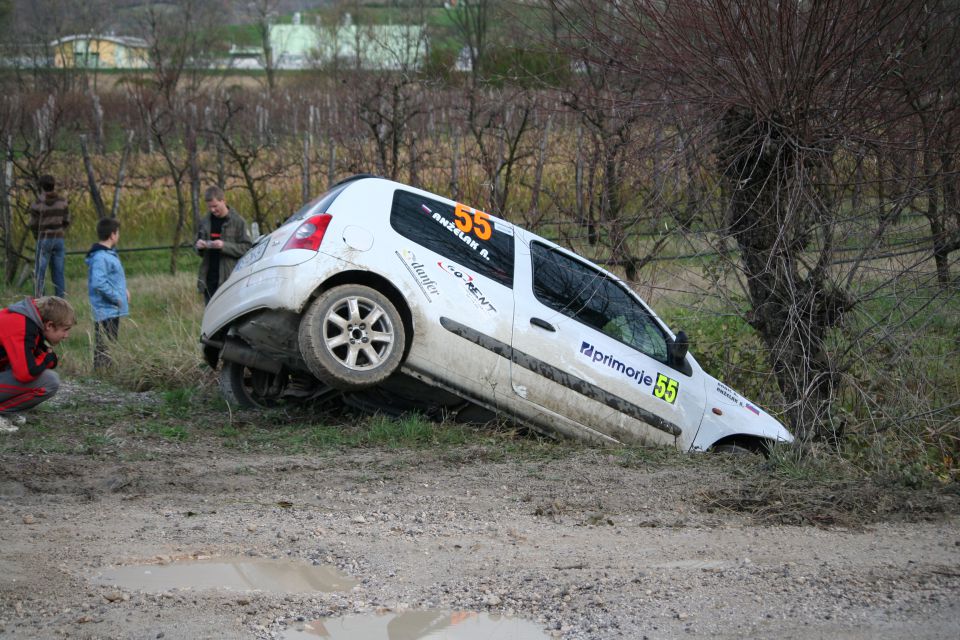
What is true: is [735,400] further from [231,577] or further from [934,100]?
[231,577]

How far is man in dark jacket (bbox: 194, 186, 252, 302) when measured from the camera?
1070 cm

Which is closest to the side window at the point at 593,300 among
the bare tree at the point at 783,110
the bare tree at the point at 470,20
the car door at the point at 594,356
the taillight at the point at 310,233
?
the car door at the point at 594,356

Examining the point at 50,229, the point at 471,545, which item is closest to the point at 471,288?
the point at 471,545

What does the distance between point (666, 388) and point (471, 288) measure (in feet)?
5.90

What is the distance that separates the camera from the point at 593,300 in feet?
25.4

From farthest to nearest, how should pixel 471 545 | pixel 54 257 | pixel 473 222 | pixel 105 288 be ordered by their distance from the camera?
pixel 54 257 → pixel 105 288 → pixel 473 222 → pixel 471 545

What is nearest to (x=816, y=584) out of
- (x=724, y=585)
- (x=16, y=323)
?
(x=724, y=585)

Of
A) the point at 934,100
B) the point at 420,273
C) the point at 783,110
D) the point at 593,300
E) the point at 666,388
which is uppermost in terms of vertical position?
the point at 934,100

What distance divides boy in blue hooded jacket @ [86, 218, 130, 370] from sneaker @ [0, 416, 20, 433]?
289 cm

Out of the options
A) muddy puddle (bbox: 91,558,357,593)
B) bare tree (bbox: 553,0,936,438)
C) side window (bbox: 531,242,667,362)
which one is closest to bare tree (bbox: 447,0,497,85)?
bare tree (bbox: 553,0,936,438)

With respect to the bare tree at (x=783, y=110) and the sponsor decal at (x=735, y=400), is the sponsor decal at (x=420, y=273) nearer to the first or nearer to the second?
the bare tree at (x=783, y=110)

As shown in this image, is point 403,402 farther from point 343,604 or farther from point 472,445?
point 343,604

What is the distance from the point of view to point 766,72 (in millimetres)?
7270

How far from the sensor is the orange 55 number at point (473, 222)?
24.7 ft
